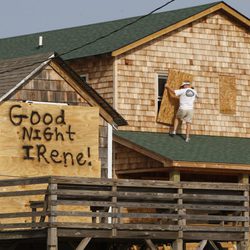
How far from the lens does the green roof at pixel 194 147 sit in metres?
35.0

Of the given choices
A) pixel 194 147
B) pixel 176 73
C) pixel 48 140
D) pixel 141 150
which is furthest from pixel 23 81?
pixel 176 73

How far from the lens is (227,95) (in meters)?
39.1

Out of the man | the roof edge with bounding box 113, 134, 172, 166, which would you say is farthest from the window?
the roof edge with bounding box 113, 134, 172, 166

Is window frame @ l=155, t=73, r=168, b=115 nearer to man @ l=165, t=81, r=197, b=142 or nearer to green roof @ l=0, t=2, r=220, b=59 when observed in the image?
man @ l=165, t=81, r=197, b=142

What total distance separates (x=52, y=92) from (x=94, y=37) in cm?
1068

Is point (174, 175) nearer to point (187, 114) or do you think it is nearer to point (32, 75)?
point (187, 114)

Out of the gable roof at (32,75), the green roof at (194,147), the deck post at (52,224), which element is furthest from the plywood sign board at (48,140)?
the green roof at (194,147)

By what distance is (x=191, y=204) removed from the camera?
2695cm

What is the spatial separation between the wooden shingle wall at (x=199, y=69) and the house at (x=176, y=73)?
0.03 metres

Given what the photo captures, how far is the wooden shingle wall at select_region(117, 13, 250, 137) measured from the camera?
37.4 metres

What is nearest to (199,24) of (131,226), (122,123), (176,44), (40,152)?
(176,44)

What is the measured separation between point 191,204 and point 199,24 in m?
13.1

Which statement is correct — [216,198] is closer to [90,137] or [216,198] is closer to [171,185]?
[171,185]

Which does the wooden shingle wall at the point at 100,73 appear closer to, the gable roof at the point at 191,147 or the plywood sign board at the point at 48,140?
the gable roof at the point at 191,147
